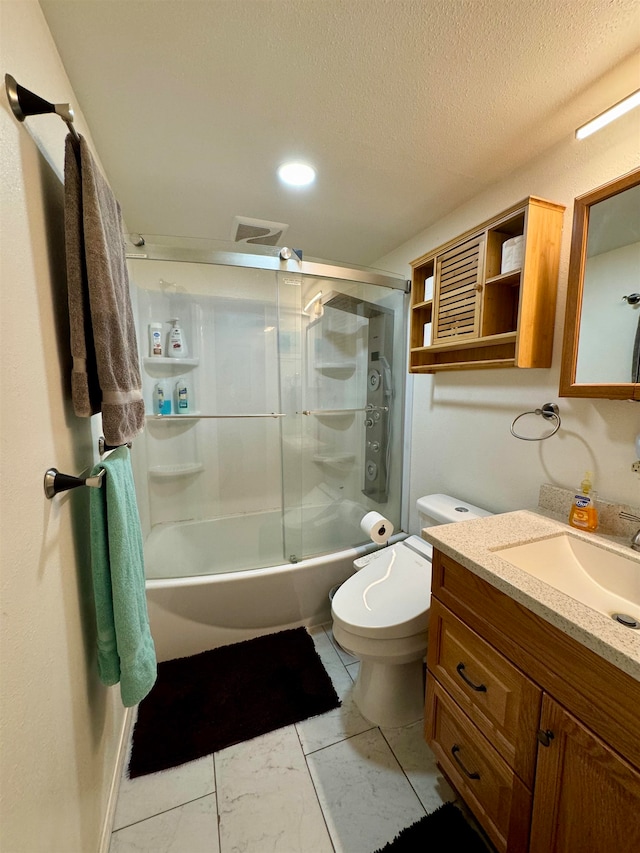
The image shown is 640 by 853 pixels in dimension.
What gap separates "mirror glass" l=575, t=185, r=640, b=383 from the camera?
38.2 inches

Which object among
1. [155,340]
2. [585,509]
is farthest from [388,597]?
[155,340]

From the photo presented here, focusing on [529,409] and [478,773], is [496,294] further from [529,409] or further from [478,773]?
[478,773]

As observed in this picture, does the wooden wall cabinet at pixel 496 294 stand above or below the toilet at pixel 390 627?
above

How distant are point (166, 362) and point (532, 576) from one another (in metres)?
2.12

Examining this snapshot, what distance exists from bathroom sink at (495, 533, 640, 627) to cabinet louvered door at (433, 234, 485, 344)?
823 millimetres

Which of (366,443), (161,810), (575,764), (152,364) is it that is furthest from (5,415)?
(366,443)

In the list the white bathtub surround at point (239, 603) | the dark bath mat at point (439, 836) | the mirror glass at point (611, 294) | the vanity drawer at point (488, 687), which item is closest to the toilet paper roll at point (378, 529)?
the white bathtub surround at point (239, 603)

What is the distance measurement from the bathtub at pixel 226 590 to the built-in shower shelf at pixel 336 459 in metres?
0.55

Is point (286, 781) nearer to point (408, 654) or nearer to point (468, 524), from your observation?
point (408, 654)

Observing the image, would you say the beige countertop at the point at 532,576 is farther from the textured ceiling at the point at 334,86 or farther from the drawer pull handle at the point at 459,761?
the textured ceiling at the point at 334,86

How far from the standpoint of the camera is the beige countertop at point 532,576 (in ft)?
1.98

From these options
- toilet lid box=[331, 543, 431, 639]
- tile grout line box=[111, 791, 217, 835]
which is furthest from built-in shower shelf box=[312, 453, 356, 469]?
tile grout line box=[111, 791, 217, 835]

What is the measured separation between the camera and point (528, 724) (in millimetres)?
762

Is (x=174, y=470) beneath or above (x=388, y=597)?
above
